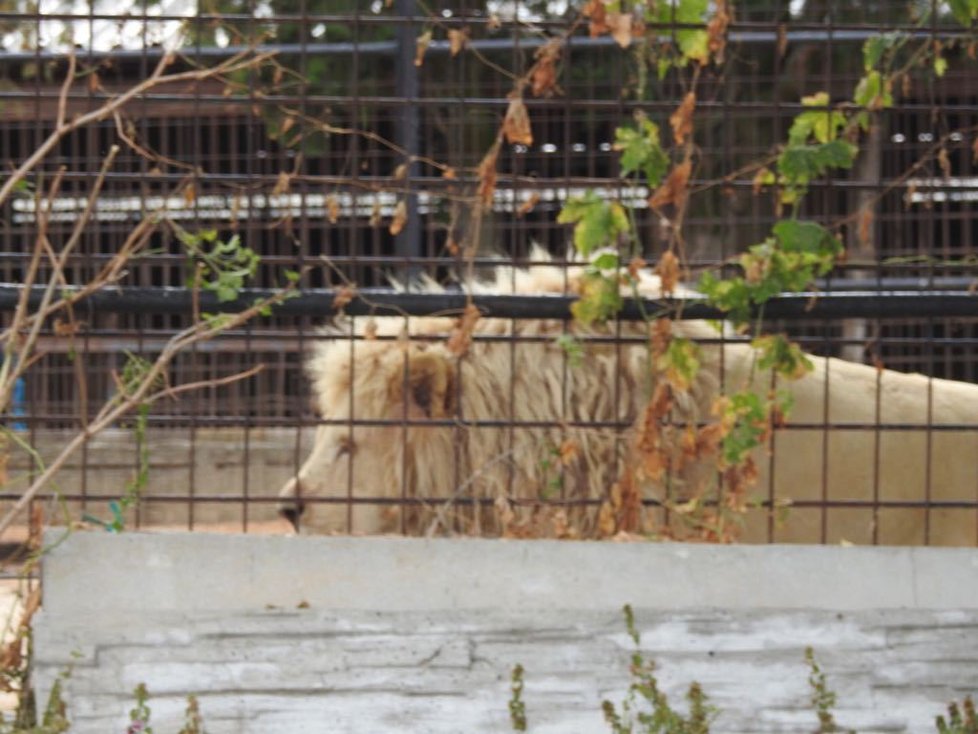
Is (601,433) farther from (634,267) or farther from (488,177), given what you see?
(488,177)

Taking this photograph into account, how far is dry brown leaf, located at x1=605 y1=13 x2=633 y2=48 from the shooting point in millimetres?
3528

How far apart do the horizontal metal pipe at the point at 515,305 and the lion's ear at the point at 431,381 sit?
0.81 m

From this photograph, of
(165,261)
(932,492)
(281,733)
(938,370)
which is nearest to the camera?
(281,733)

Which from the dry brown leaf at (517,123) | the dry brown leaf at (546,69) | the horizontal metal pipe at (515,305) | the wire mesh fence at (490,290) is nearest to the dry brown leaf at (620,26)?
the wire mesh fence at (490,290)

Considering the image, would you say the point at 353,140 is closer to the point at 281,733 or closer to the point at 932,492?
the point at 281,733

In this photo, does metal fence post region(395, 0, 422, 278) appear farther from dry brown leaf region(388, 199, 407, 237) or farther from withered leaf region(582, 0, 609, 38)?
withered leaf region(582, 0, 609, 38)

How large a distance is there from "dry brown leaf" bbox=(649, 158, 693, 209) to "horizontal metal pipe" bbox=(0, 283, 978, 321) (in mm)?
229

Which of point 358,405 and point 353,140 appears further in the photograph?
point 358,405

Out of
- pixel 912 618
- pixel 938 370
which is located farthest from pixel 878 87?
pixel 938 370

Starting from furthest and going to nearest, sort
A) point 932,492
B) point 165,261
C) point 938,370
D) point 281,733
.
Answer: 1. point 938,370
2. point 932,492
3. point 165,261
4. point 281,733

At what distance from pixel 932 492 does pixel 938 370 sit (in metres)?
2.60

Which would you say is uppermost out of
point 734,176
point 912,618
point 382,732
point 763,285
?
point 734,176

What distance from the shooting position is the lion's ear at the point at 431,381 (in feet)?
14.9

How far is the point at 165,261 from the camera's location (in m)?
3.67
